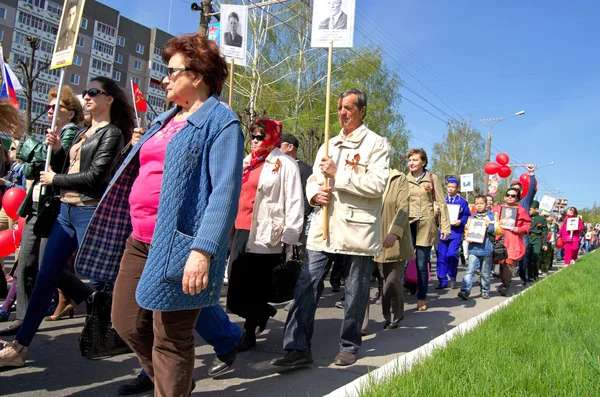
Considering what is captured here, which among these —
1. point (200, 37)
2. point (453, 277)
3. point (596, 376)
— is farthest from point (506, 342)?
point (453, 277)

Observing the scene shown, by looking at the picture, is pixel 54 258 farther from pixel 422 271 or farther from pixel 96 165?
pixel 422 271

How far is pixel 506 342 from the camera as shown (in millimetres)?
3523

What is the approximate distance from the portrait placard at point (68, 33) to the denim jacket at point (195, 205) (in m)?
2.25

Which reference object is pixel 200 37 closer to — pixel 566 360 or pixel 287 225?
pixel 287 225

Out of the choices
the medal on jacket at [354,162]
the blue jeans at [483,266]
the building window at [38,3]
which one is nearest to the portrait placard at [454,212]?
the blue jeans at [483,266]

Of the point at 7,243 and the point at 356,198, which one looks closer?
the point at 356,198

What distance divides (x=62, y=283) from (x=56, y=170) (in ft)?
3.79

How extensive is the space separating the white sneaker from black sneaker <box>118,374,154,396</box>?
877 millimetres

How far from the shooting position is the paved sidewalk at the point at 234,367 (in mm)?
3277

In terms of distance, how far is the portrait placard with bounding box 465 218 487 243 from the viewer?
8160 mm

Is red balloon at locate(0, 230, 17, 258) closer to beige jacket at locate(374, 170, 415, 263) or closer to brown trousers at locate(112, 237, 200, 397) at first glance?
brown trousers at locate(112, 237, 200, 397)

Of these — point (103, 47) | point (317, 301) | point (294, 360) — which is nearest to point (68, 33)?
point (317, 301)

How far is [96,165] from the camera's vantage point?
11.8 ft

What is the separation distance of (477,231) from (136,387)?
642 centimetres
